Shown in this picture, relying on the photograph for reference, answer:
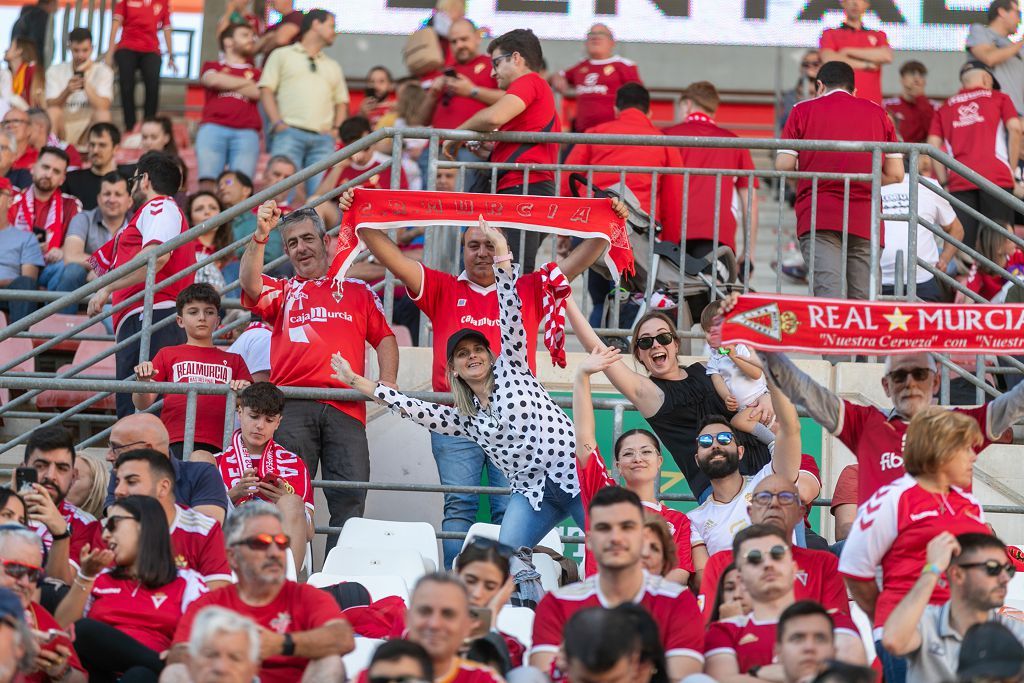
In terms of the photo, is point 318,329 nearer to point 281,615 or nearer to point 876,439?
point 281,615

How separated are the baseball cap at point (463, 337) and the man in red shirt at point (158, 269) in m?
1.98

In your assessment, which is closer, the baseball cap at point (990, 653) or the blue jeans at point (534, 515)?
the baseball cap at point (990, 653)

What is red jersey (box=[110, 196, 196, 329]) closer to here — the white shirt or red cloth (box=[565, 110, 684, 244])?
red cloth (box=[565, 110, 684, 244])

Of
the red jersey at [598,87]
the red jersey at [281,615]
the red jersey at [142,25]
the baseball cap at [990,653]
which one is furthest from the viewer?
the red jersey at [142,25]

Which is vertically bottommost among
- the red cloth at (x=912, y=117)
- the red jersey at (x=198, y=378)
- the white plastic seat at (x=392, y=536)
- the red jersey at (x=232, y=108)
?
the white plastic seat at (x=392, y=536)

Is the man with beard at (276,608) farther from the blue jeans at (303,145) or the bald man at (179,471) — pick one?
the blue jeans at (303,145)

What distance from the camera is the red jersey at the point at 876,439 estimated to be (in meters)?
6.43

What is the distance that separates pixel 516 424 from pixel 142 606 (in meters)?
1.93

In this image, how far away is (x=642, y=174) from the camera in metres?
10.2

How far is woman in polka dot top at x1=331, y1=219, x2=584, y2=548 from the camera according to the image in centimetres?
757

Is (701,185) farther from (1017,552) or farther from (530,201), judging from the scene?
(1017,552)

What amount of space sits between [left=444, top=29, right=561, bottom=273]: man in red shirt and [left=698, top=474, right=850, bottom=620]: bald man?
2.92 m

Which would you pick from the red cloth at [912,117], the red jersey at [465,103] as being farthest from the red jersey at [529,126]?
the red cloth at [912,117]

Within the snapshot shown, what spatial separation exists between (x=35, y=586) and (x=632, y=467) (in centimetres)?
256
